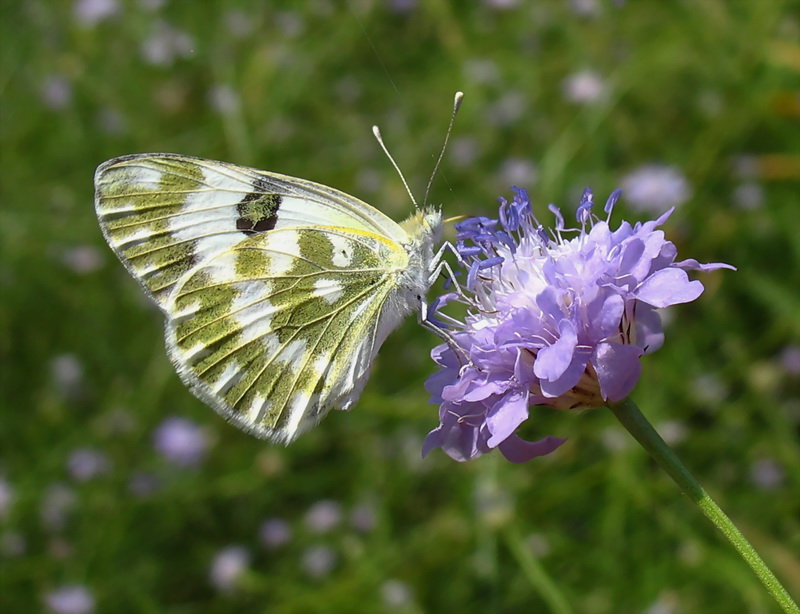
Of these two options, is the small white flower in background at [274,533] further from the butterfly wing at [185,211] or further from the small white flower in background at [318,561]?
the butterfly wing at [185,211]

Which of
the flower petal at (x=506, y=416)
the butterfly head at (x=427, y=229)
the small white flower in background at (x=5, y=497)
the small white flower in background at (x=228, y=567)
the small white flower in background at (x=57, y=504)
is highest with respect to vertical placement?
the flower petal at (x=506, y=416)

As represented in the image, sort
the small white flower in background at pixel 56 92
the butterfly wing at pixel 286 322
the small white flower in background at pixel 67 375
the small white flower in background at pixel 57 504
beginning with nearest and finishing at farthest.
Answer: the butterfly wing at pixel 286 322
the small white flower in background at pixel 57 504
the small white flower in background at pixel 67 375
the small white flower in background at pixel 56 92

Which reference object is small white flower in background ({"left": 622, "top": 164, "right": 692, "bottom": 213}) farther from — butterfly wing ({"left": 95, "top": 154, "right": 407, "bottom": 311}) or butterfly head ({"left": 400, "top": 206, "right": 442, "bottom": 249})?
butterfly wing ({"left": 95, "top": 154, "right": 407, "bottom": 311})

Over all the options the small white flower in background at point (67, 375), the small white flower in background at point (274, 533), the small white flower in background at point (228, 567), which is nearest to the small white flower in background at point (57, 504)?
the small white flower in background at point (67, 375)

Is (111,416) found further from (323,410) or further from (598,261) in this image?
(598,261)

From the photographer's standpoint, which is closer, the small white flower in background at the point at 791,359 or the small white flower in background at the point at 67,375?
the small white flower in background at the point at 791,359

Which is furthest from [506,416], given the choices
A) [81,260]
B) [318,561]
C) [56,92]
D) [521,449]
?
[56,92]

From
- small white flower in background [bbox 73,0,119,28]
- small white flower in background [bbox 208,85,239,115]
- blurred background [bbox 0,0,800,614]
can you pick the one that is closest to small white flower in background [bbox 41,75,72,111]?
blurred background [bbox 0,0,800,614]
